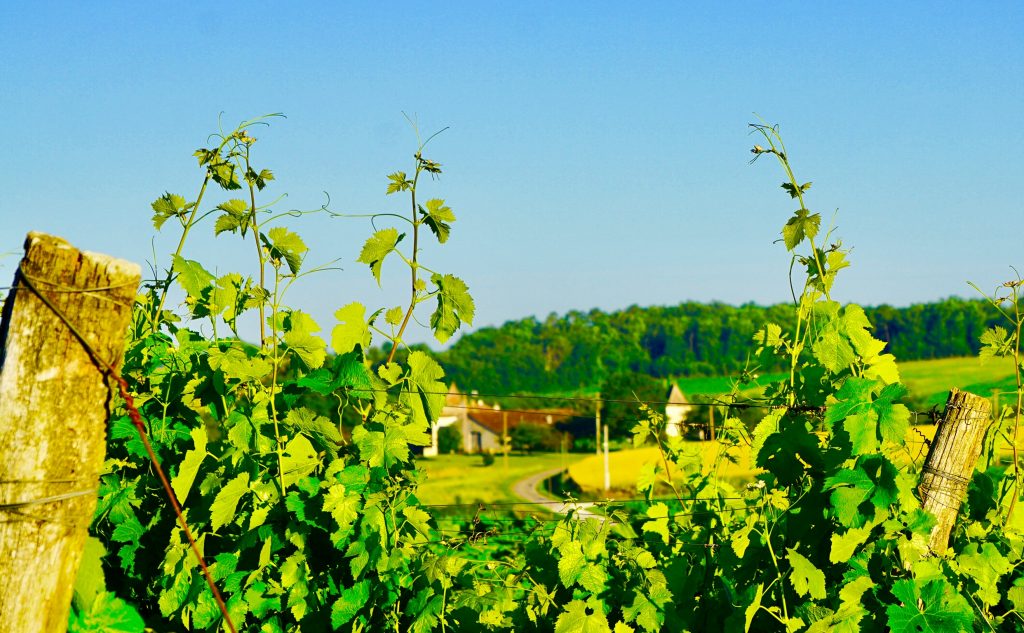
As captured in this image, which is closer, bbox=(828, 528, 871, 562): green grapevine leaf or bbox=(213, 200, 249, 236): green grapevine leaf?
bbox=(828, 528, 871, 562): green grapevine leaf

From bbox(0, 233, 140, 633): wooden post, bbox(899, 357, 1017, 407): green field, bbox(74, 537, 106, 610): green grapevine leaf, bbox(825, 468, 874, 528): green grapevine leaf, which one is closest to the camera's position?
bbox(0, 233, 140, 633): wooden post

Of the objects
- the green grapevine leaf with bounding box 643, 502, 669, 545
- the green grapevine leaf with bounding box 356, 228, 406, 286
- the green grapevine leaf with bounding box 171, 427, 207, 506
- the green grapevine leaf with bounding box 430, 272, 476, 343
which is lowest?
the green grapevine leaf with bounding box 643, 502, 669, 545

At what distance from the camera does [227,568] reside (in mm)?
3074

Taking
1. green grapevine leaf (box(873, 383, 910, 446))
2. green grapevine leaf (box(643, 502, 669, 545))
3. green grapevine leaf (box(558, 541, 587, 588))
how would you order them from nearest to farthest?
1. green grapevine leaf (box(873, 383, 910, 446))
2. green grapevine leaf (box(558, 541, 587, 588))
3. green grapevine leaf (box(643, 502, 669, 545))

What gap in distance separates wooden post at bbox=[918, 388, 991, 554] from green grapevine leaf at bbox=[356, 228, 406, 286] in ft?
6.51

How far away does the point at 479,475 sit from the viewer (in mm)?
53531

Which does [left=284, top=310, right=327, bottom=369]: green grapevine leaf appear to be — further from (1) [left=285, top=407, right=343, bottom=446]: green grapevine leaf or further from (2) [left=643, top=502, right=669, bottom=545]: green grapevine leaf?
(2) [left=643, top=502, right=669, bottom=545]: green grapevine leaf

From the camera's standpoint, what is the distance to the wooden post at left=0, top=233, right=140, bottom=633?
6.96 feet

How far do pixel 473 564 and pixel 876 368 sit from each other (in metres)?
1.49

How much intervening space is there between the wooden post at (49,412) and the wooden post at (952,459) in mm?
2605

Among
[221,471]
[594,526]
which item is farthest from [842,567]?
[221,471]

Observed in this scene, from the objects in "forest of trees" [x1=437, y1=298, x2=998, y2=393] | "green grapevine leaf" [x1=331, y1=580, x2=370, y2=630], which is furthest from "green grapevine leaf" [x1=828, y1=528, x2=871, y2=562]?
"forest of trees" [x1=437, y1=298, x2=998, y2=393]

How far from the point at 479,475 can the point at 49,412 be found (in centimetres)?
5217

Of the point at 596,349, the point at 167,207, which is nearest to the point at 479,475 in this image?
the point at 596,349
